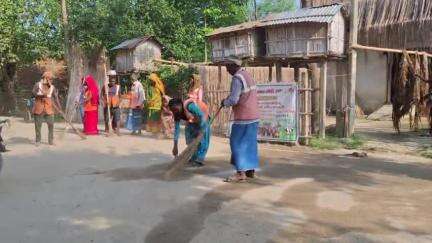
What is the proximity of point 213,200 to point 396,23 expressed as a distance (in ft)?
43.9

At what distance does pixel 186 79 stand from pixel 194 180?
403 inches

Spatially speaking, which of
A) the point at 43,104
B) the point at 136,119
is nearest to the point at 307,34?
the point at 136,119

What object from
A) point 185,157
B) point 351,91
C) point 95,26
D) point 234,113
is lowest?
point 185,157

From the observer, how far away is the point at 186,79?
17062 mm

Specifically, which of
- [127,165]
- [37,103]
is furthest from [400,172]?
[37,103]

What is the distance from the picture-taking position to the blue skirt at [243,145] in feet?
22.8

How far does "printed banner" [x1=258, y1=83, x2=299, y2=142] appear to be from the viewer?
11008 mm

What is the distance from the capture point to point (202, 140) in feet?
26.6

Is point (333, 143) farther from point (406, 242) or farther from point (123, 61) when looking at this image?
point (123, 61)

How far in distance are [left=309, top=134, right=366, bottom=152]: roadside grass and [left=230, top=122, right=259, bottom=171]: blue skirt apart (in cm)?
412

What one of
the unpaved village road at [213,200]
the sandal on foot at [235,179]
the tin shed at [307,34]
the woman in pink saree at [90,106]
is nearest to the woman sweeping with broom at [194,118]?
the unpaved village road at [213,200]

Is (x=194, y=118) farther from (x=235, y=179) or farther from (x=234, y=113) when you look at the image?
(x=235, y=179)

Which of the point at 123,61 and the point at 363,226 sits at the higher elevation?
the point at 123,61

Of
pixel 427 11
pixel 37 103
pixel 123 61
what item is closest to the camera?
pixel 37 103
